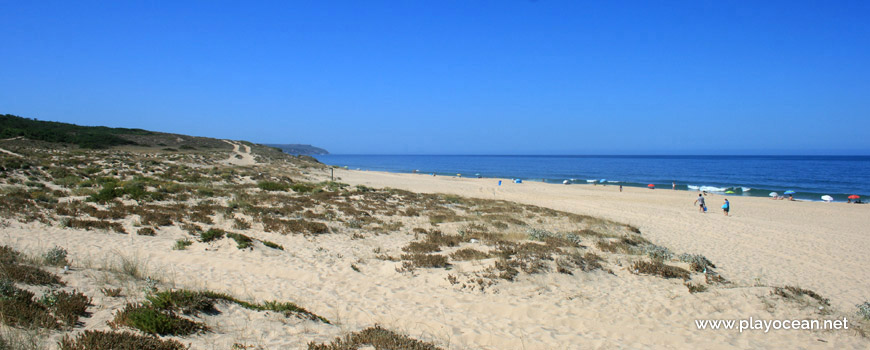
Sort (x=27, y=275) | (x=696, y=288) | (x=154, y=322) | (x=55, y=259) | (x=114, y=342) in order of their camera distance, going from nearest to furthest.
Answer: (x=114, y=342), (x=154, y=322), (x=27, y=275), (x=55, y=259), (x=696, y=288)

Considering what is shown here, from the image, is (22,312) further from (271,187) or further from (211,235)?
(271,187)

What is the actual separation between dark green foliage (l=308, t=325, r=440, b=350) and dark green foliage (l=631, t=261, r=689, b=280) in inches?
289

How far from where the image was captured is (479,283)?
30.0 ft

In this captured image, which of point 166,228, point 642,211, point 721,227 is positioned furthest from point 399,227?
point 642,211

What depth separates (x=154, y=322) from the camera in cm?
490

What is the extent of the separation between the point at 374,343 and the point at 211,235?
8.18m

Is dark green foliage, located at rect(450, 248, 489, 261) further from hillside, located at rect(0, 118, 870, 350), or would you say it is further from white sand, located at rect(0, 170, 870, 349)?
white sand, located at rect(0, 170, 870, 349)

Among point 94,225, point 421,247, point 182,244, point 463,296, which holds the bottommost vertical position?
point 463,296

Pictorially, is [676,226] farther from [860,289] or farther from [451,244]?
[451,244]

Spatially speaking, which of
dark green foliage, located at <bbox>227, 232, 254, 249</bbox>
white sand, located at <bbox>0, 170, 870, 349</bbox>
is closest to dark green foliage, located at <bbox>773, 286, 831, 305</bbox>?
white sand, located at <bbox>0, 170, 870, 349</bbox>

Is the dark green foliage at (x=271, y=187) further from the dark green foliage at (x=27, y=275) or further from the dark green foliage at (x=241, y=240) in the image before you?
the dark green foliage at (x=27, y=275)

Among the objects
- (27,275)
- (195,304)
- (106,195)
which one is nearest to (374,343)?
(195,304)

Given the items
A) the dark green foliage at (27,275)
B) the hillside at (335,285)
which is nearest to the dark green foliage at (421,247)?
the hillside at (335,285)

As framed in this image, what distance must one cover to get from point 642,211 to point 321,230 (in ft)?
71.7
